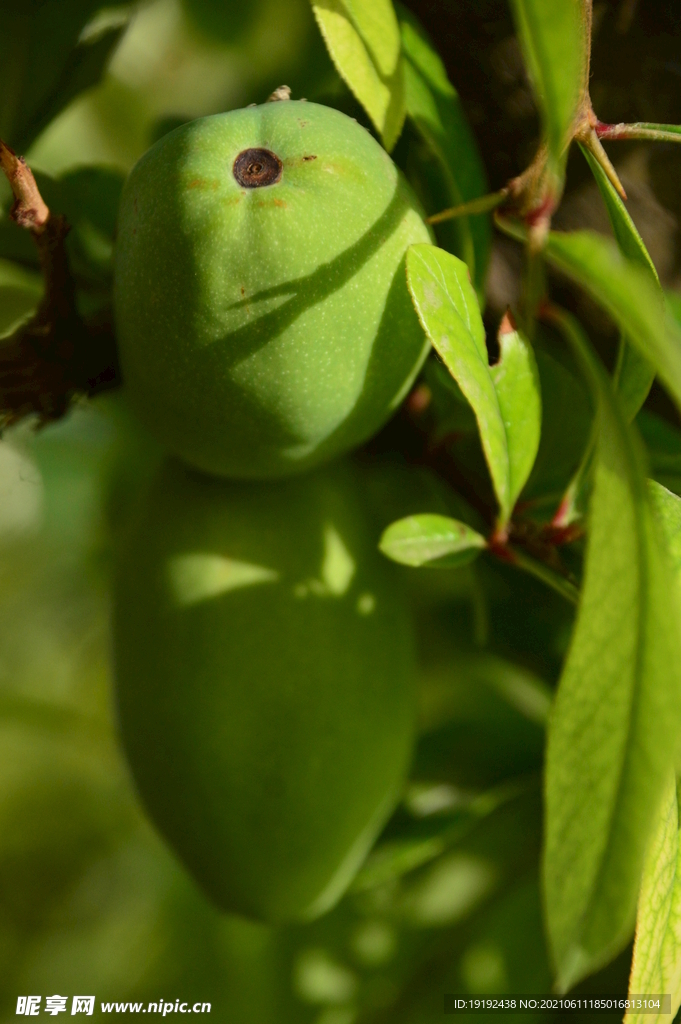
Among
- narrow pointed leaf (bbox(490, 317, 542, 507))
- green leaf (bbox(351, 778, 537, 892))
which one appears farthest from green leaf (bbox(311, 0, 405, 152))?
green leaf (bbox(351, 778, 537, 892))

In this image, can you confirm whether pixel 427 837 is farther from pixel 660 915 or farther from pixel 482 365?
pixel 482 365

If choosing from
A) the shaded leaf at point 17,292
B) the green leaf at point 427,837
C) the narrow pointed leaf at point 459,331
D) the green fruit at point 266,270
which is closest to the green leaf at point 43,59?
the shaded leaf at point 17,292

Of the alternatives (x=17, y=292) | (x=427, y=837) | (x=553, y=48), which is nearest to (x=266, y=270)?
(x=553, y=48)

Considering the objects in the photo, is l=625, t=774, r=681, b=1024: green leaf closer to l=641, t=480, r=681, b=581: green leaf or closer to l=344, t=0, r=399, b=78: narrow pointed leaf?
l=641, t=480, r=681, b=581: green leaf

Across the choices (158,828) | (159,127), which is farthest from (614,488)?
(159,127)

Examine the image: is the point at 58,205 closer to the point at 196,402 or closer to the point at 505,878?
the point at 196,402
